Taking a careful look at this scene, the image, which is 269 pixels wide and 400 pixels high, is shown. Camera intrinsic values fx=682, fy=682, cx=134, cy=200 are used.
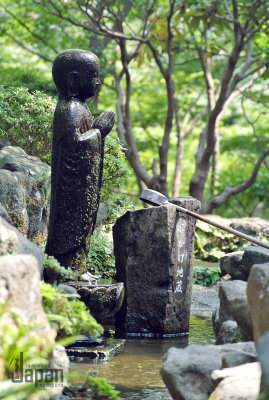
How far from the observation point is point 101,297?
681 cm

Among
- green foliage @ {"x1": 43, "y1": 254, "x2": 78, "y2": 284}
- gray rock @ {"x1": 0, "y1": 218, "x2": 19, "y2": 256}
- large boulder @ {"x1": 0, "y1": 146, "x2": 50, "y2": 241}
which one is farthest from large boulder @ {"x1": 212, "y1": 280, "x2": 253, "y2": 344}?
large boulder @ {"x1": 0, "y1": 146, "x2": 50, "y2": 241}

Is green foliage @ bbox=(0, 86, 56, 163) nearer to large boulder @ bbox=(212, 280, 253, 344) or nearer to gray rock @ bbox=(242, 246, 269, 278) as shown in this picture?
gray rock @ bbox=(242, 246, 269, 278)

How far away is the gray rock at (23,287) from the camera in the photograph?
158 inches

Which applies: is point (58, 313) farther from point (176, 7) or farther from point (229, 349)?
point (176, 7)

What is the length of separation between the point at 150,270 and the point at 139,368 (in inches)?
64.0

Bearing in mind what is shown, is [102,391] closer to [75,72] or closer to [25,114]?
[75,72]

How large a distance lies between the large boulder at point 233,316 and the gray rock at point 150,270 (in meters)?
0.79

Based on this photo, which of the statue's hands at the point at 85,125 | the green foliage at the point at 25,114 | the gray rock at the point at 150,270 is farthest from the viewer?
the green foliage at the point at 25,114

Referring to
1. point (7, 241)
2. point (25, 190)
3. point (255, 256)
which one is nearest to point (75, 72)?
point (25, 190)

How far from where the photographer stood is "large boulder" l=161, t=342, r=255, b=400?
461 centimetres

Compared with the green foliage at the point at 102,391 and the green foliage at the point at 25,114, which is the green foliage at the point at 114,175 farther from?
the green foliage at the point at 102,391

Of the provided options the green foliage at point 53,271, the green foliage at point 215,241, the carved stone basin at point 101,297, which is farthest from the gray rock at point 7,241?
the green foliage at point 215,241

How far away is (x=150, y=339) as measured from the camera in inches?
281

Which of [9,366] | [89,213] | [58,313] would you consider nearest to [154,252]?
[89,213]
